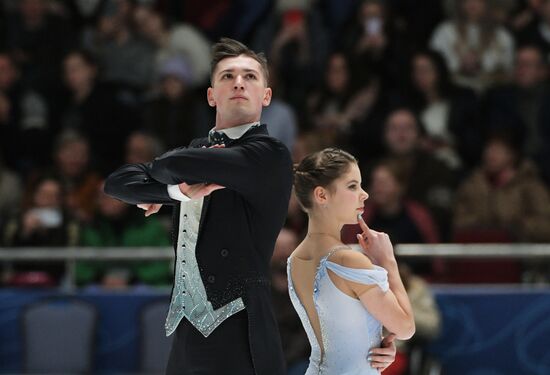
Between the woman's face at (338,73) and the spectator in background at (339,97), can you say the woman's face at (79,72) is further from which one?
the woman's face at (338,73)

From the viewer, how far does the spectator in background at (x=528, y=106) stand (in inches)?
369

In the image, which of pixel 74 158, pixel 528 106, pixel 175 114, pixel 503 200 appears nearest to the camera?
pixel 503 200

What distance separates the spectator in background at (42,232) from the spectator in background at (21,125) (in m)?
1.19

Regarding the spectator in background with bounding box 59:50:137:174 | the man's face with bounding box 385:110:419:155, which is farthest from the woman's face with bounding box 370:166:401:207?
the spectator in background with bounding box 59:50:137:174

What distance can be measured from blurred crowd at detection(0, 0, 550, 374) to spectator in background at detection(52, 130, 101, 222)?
0.01 metres

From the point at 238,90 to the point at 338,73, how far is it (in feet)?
19.6

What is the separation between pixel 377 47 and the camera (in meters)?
10.0

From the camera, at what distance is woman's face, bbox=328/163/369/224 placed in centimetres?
Result: 413

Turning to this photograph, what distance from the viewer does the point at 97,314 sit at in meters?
8.09

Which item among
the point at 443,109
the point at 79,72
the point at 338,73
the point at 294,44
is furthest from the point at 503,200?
the point at 79,72

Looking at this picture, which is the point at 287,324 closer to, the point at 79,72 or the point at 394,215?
the point at 394,215

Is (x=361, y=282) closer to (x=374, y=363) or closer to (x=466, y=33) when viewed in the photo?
(x=374, y=363)

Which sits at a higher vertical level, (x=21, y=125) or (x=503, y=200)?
(x=21, y=125)

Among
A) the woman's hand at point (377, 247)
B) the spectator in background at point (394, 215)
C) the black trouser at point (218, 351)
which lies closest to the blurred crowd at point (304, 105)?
the spectator in background at point (394, 215)
